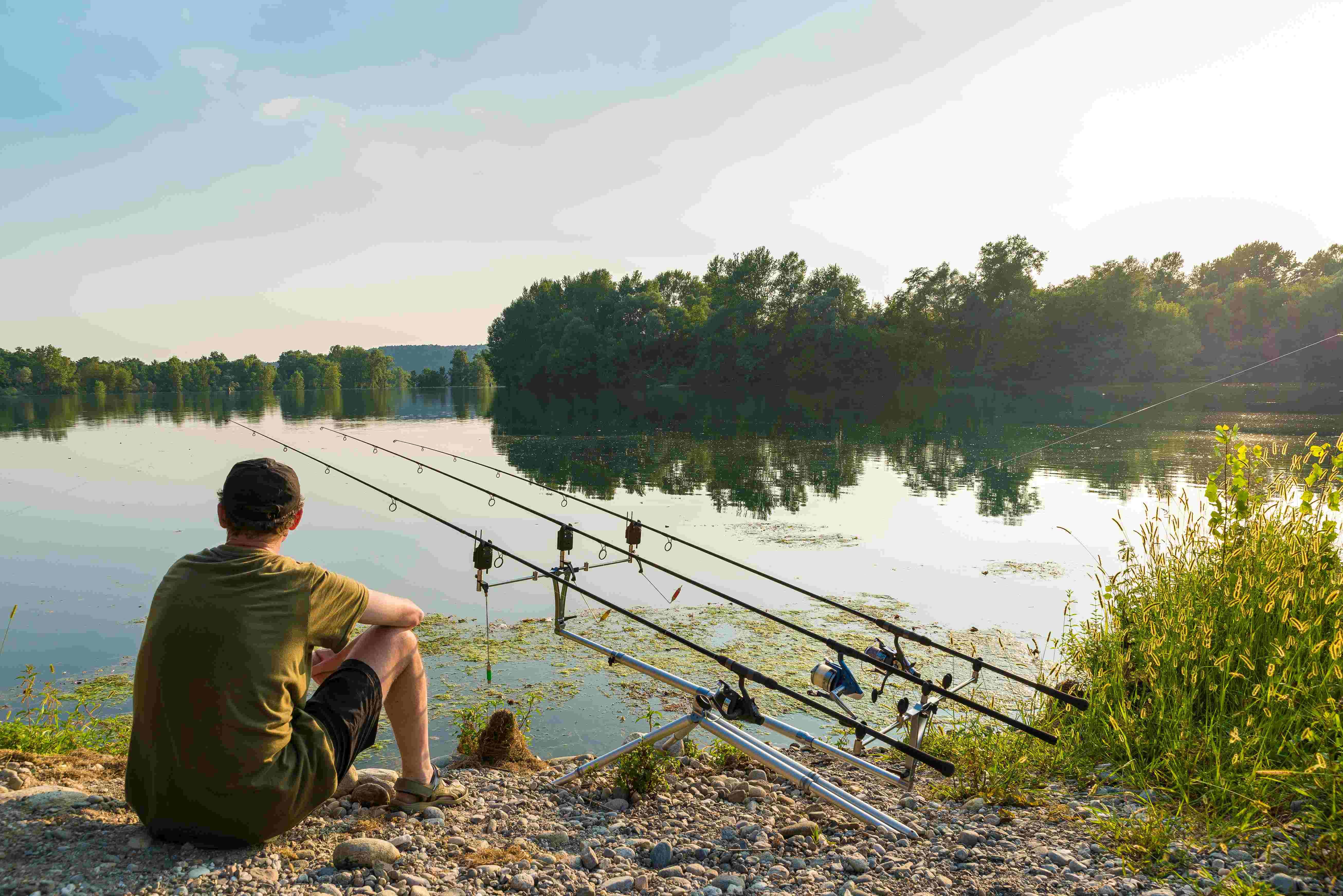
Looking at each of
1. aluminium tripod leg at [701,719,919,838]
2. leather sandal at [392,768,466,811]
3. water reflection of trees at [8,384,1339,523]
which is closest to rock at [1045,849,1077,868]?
aluminium tripod leg at [701,719,919,838]

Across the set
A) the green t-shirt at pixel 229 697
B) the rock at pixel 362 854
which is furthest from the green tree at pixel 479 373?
the green t-shirt at pixel 229 697

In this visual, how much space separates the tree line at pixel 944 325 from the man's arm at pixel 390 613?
180 ft

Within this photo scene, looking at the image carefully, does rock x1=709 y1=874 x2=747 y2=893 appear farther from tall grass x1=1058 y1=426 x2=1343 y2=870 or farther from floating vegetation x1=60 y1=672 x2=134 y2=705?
floating vegetation x1=60 y1=672 x2=134 y2=705

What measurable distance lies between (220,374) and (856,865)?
145 m

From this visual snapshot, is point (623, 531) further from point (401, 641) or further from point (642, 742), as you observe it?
point (401, 641)

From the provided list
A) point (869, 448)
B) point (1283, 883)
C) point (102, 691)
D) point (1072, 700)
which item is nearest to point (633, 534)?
point (1072, 700)

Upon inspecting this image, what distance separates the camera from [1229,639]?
4082 millimetres

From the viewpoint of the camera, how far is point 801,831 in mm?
3670

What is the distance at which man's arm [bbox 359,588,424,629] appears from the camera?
3086 mm

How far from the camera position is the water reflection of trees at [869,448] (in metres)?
17.2

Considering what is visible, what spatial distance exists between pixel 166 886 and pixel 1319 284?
252ft

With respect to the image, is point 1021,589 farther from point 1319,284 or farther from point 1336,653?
point 1319,284

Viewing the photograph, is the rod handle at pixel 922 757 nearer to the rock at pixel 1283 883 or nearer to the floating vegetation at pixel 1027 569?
the rock at pixel 1283 883

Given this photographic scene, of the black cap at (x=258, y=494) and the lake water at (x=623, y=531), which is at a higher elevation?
the black cap at (x=258, y=494)
